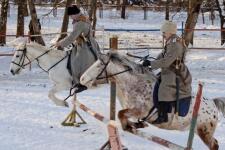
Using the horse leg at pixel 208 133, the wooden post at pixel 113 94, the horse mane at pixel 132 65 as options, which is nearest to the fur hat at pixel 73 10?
the wooden post at pixel 113 94

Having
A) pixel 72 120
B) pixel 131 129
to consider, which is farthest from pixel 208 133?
pixel 72 120

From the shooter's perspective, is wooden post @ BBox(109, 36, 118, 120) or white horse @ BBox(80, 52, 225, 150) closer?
white horse @ BBox(80, 52, 225, 150)

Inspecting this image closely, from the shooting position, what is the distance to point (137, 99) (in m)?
7.47

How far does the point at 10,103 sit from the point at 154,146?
521 centimetres

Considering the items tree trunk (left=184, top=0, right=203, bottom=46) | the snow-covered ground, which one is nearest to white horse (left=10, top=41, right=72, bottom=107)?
the snow-covered ground

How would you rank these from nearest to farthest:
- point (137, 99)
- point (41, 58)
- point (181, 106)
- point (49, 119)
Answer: point (181, 106) → point (137, 99) → point (41, 58) → point (49, 119)

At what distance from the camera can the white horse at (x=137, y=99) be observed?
7.43m

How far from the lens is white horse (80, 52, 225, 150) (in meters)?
7.43

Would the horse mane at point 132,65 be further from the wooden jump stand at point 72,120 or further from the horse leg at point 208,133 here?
the wooden jump stand at point 72,120

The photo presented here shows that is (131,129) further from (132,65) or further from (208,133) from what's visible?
(208,133)

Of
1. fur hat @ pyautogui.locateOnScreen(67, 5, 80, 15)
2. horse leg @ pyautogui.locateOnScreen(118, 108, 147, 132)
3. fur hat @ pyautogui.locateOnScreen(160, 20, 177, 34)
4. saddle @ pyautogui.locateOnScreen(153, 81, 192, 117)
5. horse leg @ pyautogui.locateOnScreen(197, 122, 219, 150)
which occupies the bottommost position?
horse leg @ pyautogui.locateOnScreen(197, 122, 219, 150)

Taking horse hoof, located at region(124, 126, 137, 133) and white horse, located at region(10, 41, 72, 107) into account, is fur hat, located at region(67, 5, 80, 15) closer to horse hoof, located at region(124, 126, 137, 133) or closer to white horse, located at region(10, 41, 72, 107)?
white horse, located at region(10, 41, 72, 107)

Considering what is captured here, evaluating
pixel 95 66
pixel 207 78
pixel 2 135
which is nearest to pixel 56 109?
pixel 2 135

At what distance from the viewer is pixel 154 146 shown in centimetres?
873
